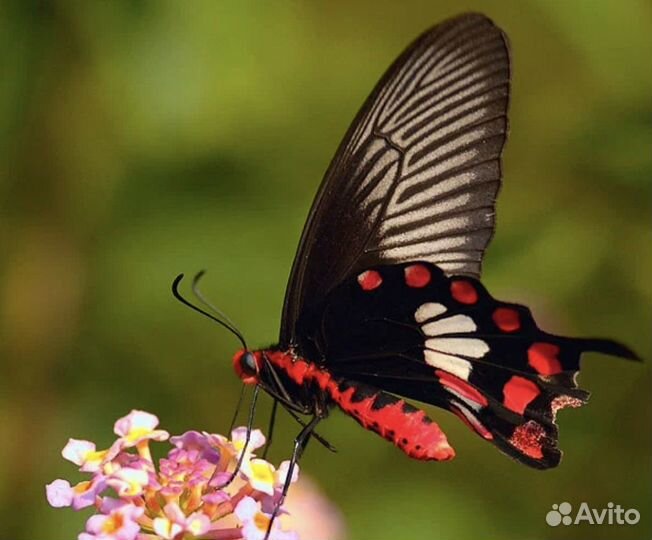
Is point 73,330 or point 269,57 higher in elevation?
point 269,57

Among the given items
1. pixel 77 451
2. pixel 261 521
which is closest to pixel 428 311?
pixel 261 521

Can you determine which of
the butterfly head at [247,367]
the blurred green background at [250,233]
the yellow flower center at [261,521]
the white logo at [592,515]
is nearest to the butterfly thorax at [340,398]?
the butterfly head at [247,367]

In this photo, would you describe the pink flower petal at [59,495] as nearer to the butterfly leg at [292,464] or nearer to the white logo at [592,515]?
the butterfly leg at [292,464]

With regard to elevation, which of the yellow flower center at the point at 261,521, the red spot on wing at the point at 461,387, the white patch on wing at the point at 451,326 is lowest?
the yellow flower center at the point at 261,521

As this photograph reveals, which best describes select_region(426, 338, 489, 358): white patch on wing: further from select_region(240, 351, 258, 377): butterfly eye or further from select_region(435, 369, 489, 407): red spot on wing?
select_region(240, 351, 258, 377): butterfly eye

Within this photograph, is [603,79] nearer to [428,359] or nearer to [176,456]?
[428,359]

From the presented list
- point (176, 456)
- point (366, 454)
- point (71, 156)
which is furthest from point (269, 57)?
point (176, 456)

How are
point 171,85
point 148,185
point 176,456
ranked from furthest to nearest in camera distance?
point 148,185, point 171,85, point 176,456
